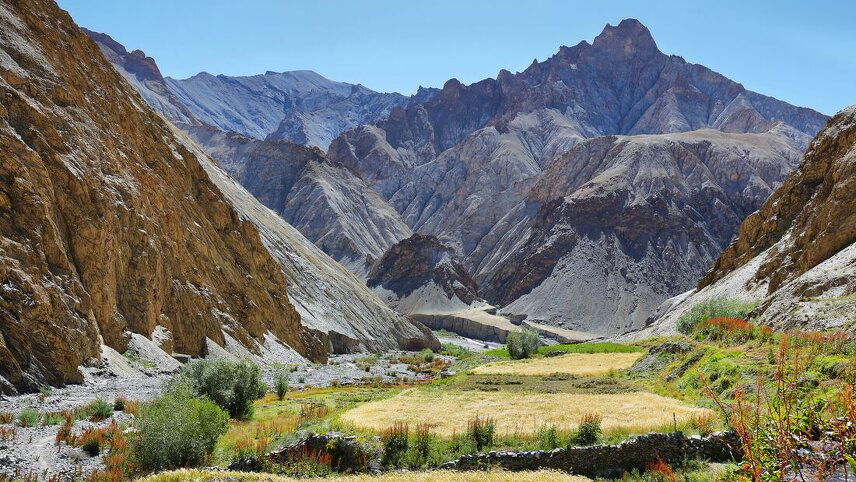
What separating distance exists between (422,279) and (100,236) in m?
122

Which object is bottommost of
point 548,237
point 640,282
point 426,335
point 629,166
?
point 426,335

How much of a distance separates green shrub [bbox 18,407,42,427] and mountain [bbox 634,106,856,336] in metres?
27.9

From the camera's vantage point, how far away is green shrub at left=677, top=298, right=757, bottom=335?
4806 cm

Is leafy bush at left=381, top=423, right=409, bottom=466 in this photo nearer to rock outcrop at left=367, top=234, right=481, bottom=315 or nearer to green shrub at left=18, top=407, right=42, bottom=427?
green shrub at left=18, top=407, right=42, bottom=427

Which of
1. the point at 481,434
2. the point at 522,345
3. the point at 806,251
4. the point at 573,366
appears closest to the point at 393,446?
the point at 481,434

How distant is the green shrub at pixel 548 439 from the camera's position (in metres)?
16.9

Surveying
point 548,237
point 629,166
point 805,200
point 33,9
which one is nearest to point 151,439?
point 33,9

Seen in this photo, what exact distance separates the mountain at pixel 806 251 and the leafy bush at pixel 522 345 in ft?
50.0

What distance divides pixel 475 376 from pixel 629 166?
6097 inches

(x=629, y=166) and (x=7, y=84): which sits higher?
(x=629, y=166)

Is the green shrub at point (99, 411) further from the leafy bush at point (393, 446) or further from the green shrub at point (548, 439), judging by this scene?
the green shrub at point (548, 439)

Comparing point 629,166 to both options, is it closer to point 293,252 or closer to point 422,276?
point 422,276

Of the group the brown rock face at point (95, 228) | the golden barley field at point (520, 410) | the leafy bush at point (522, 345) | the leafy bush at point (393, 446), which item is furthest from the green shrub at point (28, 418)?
the leafy bush at point (522, 345)

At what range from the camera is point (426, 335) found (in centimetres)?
10775
